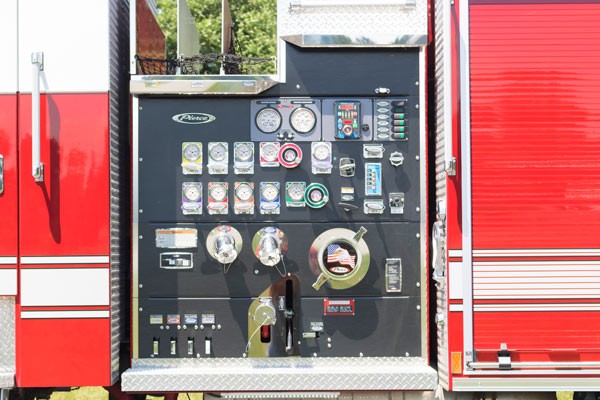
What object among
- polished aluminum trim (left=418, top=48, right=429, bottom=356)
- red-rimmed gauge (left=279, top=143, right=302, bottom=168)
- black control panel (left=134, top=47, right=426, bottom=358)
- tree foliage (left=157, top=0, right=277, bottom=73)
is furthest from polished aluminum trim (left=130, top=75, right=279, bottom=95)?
tree foliage (left=157, top=0, right=277, bottom=73)

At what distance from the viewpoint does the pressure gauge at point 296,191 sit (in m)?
4.58

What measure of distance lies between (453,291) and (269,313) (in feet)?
3.82

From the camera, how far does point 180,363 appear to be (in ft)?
15.0

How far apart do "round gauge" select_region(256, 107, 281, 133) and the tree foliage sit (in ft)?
32.2

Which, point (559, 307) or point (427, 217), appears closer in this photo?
point (559, 307)

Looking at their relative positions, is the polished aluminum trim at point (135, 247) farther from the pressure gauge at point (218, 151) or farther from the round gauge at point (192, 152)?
the pressure gauge at point (218, 151)

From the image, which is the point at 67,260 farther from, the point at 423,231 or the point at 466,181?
the point at 466,181

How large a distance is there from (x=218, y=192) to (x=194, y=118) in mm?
513

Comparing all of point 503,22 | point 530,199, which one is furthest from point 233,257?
point 503,22

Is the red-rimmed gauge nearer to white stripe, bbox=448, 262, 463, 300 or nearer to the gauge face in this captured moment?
the gauge face

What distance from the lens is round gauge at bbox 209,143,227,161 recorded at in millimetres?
4582

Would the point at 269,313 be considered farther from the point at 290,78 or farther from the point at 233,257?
the point at 290,78

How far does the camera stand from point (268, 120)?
4609 mm

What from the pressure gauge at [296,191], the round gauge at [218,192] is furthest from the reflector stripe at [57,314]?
the pressure gauge at [296,191]
